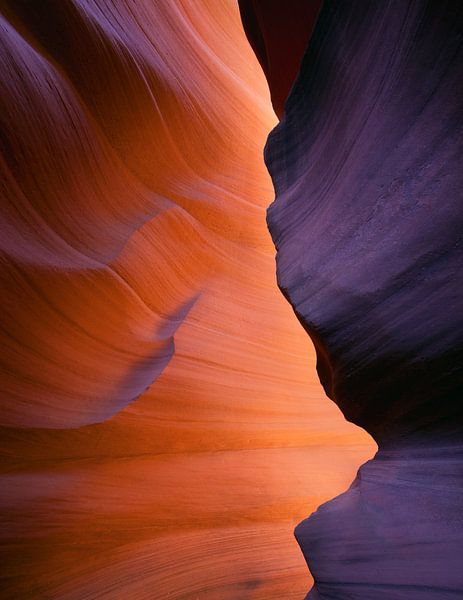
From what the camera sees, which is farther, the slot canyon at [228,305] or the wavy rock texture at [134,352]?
the wavy rock texture at [134,352]

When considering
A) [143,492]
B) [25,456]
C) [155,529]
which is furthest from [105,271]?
[155,529]

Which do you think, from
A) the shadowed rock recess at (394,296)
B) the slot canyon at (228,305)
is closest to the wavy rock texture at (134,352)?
the slot canyon at (228,305)

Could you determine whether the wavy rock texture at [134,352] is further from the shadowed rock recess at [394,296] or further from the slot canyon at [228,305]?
the shadowed rock recess at [394,296]

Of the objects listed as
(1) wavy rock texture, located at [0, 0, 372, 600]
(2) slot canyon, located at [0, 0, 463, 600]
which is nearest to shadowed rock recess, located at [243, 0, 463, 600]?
(2) slot canyon, located at [0, 0, 463, 600]

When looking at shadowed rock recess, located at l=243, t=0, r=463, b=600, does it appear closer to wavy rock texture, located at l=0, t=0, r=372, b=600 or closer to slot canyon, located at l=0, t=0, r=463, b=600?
slot canyon, located at l=0, t=0, r=463, b=600

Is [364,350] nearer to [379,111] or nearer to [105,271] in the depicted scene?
[379,111]

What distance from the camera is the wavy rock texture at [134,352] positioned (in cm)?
172

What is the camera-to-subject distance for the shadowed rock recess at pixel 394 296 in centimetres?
92

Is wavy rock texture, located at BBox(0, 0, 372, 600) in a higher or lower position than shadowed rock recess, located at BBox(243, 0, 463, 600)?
lower

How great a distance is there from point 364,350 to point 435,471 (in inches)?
10.9

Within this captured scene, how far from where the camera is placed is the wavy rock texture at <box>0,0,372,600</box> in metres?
1.72

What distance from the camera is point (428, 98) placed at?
41.5 inches

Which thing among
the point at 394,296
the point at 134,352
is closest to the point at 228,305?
the point at 134,352

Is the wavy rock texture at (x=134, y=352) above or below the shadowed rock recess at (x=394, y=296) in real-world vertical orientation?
below
